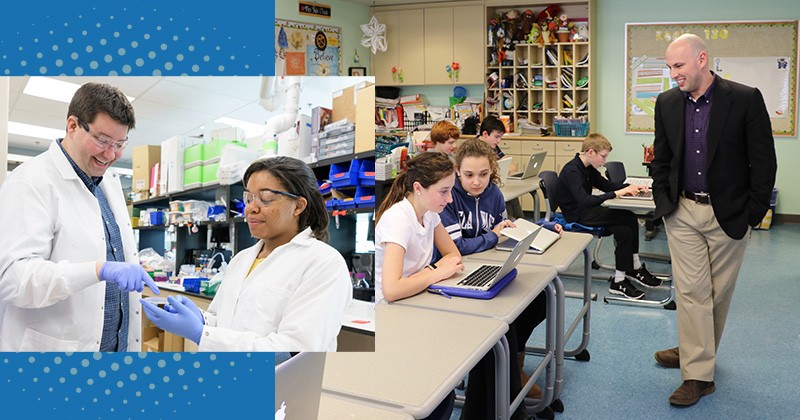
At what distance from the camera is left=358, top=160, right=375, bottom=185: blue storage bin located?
85 centimetres

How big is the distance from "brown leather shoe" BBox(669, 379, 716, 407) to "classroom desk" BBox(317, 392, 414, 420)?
2086 mm

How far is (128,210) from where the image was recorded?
83cm

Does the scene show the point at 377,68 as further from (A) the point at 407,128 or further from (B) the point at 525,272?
(B) the point at 525,272

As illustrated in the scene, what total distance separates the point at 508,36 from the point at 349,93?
8.30 meters

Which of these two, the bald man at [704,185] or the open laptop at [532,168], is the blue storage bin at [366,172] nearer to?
the bald man at [704,185]

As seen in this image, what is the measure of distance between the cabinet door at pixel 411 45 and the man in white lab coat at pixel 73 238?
857 cm

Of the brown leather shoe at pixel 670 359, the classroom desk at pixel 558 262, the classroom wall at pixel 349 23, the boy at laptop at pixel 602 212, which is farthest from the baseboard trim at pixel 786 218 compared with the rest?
the classroom desk at pixel 558 262

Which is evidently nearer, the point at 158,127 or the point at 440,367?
the point at 158,127

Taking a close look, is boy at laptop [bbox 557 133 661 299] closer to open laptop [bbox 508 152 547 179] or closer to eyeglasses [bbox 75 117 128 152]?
open laptop [bbox 508 152 547 179]

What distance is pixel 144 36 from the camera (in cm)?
Result: 98

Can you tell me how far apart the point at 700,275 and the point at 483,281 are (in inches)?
46.2

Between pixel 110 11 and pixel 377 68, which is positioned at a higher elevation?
pixel 377 68

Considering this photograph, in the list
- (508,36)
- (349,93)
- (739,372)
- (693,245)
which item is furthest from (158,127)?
(508,36)

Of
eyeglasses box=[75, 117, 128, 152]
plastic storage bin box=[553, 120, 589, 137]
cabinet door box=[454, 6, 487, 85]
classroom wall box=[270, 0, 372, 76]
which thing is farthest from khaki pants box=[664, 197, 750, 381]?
classroom wall box=[270, 0, 372, 76]
